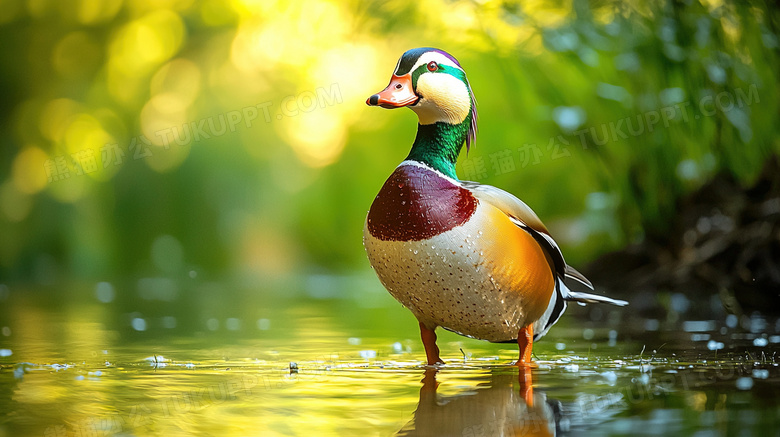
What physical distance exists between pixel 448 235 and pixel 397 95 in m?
0.48

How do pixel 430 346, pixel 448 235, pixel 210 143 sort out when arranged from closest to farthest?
Answer: pixel 448 235 → pixel 430 346 → pixel 210 143

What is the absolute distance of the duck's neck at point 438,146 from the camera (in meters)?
3.09

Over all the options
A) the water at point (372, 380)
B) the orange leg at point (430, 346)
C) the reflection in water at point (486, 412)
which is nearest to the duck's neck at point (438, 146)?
the orange leg at point (430, 346)

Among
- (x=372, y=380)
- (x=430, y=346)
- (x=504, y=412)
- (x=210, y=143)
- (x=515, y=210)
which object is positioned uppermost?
(x=210, y=143)

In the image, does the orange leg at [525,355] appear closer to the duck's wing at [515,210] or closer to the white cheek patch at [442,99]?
the duck's wing at [515,210]

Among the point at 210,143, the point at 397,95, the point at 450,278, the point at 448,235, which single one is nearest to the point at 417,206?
the point at 448,235

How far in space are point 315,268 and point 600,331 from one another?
7.41 m

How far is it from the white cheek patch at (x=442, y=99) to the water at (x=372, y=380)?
81 cm

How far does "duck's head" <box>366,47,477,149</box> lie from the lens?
3028mm

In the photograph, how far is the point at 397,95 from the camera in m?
3.01

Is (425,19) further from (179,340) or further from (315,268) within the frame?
(315,268)

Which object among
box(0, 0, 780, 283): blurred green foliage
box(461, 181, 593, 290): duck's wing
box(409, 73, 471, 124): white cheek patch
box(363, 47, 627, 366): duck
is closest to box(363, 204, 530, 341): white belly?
box(363, 47, 627, 366): duck

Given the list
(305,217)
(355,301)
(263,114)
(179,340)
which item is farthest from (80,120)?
(179,340)

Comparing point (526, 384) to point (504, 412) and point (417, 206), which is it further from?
point (417, 206)
